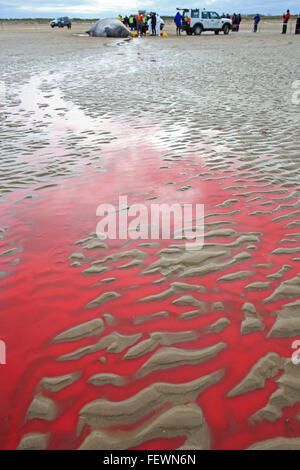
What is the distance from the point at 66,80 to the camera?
13.7 metres

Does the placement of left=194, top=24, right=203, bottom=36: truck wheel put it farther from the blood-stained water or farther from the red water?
the red water

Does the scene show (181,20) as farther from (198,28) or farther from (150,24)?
(150,24)

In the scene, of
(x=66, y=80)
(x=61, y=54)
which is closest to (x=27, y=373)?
(x=66, y=80)

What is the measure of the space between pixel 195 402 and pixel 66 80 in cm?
1399

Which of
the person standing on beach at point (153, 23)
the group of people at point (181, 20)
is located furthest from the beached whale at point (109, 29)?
the group of people at point (181, 20)

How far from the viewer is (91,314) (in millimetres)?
2965

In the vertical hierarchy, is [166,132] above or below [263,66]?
below

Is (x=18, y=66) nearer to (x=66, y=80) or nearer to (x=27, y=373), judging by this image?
(x=66, y=80)

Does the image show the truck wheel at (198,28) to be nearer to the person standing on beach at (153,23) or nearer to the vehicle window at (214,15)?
the vehicle window at (214,15)

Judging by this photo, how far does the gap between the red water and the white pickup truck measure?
117 ft

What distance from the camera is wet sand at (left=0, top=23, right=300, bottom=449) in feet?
7.14

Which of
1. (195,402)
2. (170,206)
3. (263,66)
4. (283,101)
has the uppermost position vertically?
(263,66)

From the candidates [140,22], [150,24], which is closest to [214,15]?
[150,24]

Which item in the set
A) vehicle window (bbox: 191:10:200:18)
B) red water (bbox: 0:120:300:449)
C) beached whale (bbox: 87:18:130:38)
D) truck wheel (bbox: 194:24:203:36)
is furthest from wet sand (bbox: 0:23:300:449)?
beached whale (bbox: 87:18:130:38)
